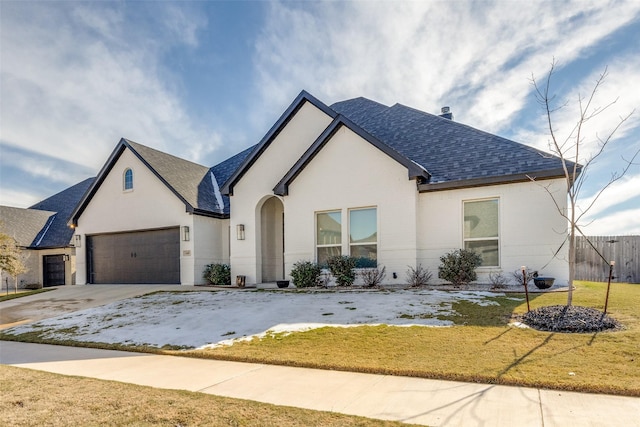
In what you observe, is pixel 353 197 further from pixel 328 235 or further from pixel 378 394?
pixel 378 394

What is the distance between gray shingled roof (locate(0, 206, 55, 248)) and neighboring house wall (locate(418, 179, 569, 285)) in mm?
23450

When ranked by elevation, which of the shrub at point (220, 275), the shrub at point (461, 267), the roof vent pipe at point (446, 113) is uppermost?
the roof vent pipe at point (446, 113)

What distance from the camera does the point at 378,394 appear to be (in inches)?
171

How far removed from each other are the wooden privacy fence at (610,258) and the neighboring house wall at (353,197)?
8.10 metres

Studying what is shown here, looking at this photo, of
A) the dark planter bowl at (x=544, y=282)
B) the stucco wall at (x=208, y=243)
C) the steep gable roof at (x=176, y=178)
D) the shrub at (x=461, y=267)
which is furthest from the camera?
the steep gable roof at (x=176, y=178)

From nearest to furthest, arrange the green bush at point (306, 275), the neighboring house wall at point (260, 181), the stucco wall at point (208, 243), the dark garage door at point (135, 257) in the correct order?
the green bush at point (306, 275) < the neighboring house wall at point (260, 181) < the stucco wall at point (208, 243) < the dark garage door at point (135, 257)

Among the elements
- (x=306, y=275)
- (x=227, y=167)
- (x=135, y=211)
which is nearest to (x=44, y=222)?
(x=135, y=211)


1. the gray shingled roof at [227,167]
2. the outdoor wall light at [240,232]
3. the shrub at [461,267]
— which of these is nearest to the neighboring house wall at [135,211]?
the outdoor wall light at [240,232]

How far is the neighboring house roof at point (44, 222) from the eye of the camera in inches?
908

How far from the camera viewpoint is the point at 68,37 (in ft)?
39.7

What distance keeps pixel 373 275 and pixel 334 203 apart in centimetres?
289

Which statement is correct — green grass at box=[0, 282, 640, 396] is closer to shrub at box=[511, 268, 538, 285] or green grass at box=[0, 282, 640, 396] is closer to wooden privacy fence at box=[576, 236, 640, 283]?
shrub at box=[511, 268, 538, 285]

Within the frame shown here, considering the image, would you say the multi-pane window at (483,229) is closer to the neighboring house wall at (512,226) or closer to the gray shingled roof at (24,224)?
the neighboring house wall at (512,226)

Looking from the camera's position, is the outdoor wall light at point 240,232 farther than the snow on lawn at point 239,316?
Yes
